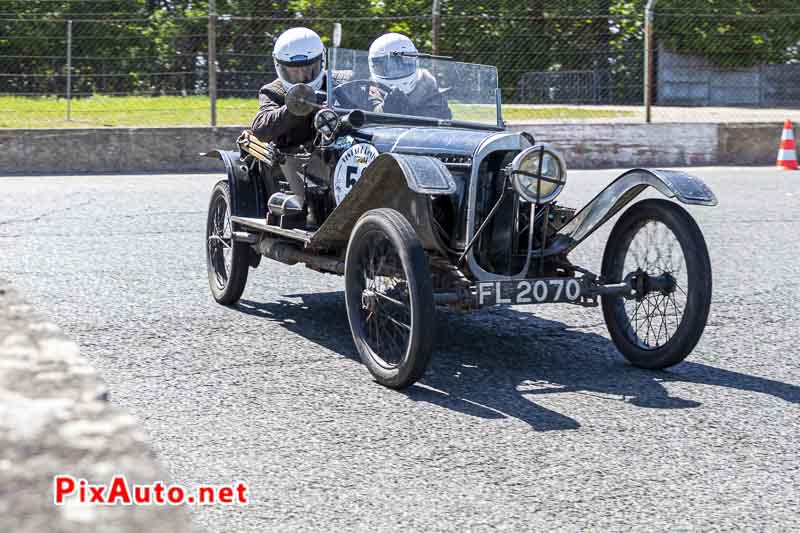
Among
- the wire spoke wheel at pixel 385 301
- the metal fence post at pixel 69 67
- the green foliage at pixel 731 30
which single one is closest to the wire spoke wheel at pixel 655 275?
the wire spoke wheel at pixel 385 301

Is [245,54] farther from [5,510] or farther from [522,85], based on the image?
[5,510]

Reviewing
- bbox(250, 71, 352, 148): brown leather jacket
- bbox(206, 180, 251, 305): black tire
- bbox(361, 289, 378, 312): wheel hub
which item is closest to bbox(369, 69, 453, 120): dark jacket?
bbox(250, 71, 352, 148): brown leather jacket

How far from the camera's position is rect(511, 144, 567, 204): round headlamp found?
16.1ft

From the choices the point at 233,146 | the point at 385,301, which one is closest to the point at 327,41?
the point at 233,146

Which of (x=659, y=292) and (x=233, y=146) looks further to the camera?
(x=233, y=146)

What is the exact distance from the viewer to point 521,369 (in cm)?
516

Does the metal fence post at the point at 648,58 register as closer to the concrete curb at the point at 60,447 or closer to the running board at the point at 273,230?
the running board at the point at 273,230

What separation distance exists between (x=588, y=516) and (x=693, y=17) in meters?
16.9

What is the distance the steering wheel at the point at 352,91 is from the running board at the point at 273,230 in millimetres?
775

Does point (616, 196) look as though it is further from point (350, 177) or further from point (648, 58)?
point (648, 58)

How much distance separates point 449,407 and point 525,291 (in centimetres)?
68

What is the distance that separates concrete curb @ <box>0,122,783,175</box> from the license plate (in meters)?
10.9

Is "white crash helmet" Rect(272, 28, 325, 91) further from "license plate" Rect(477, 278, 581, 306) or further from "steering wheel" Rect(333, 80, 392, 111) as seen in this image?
"license plate" Rect(477, 278, 581, 306)

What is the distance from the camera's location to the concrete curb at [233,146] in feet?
50.8
